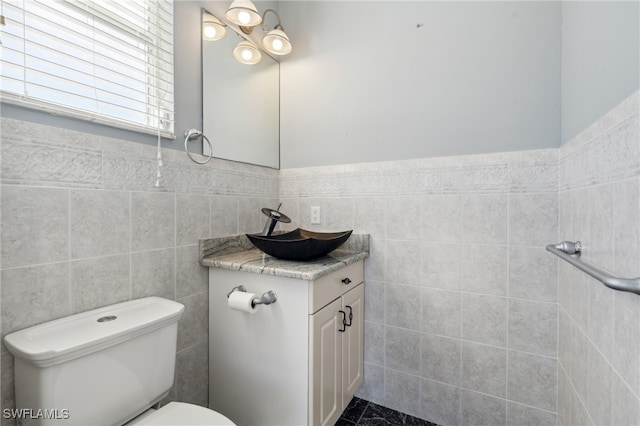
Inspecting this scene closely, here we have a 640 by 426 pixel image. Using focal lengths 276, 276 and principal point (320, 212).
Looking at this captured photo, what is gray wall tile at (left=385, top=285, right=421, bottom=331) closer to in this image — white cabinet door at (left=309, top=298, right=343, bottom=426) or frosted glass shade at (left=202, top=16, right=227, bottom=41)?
white cabinet door at (left=309, top=298, right=343, bottom=426)

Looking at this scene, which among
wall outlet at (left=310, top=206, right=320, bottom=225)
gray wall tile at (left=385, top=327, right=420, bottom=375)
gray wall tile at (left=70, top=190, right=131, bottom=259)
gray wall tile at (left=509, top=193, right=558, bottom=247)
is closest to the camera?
gray wall tile at (left=70, top=190, right=131, bottom=259)

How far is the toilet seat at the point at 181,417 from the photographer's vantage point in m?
0.90

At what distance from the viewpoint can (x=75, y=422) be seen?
0.78 meters

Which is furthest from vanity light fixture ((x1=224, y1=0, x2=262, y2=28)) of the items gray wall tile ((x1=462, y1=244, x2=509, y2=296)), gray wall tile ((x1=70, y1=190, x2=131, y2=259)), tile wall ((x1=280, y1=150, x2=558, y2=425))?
gray wall tile ((x1=462, y1=244, x2=509, y2=296))

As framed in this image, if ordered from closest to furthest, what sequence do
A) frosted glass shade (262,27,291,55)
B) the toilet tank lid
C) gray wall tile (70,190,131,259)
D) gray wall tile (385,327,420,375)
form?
the toilet tank lid
gray wall tile (70,190,131,259)
gray wall tile (385,327,420,375)
frosted glass shade (262,27,291,55)

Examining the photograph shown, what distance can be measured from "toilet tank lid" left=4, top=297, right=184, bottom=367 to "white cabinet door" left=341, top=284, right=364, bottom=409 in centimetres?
80

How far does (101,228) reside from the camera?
1.01 m

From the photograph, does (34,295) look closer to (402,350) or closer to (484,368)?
(402,350)

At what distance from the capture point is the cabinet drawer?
1.12m

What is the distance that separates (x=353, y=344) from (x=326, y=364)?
32 cm

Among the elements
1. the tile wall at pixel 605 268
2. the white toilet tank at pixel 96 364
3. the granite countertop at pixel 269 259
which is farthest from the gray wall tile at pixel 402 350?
the white toilet tank at pixel 96 364

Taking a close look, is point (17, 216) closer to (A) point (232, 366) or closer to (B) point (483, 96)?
(A) point (232, 366)

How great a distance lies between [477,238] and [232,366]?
4.38ft

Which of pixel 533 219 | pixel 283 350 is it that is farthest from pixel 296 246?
pixel 533 219
